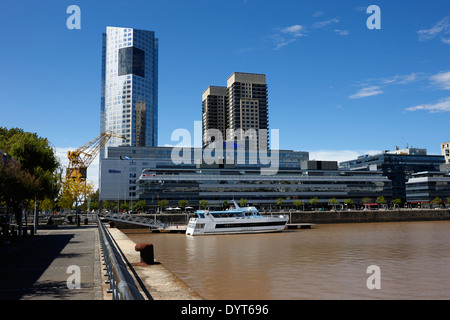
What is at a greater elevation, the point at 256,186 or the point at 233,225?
the point at 256,186

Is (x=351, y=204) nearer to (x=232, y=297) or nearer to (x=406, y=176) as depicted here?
(x=406, y=176)

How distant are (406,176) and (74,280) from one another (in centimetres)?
20748

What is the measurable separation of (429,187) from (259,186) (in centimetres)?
8187

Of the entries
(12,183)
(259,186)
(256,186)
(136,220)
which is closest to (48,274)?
(12,183)

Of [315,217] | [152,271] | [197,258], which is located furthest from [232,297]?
[315,217]

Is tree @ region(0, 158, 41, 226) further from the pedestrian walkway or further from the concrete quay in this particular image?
the concrete quay

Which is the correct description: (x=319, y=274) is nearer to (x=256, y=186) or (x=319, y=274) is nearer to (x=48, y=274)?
(x=48, y=274)

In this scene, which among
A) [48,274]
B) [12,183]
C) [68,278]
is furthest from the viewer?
[12,183]

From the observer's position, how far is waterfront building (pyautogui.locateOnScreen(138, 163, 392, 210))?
15888 centimetres

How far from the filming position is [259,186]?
550 feet

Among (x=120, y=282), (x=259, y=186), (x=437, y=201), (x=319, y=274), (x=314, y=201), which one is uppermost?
(x=259, y=186)

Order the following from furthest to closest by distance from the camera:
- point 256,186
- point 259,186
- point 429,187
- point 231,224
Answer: point 429,187 → point 259,186 → point 256,186 → point 231,224

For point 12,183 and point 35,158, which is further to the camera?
point 35,158

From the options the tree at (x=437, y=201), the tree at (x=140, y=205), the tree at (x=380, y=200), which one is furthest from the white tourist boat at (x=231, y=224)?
the tree at (x=437, y=201)
